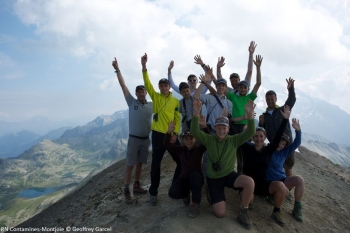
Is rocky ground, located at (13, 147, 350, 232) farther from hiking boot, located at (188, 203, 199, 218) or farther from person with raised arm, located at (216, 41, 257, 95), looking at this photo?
person with raised arm, located at (216, 41, 257, 95)

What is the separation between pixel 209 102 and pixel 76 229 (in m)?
8.04

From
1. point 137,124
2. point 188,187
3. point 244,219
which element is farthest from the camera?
point 137,124

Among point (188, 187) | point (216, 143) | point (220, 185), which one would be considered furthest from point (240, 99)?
point (188, 187)

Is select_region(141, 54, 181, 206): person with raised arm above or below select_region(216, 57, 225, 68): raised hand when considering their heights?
below

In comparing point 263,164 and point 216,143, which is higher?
point 216,143

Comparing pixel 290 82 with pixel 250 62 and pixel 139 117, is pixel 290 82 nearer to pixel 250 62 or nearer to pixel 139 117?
pixel 250 62

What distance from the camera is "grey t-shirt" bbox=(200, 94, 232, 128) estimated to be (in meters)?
9.34

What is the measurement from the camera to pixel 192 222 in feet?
25.3

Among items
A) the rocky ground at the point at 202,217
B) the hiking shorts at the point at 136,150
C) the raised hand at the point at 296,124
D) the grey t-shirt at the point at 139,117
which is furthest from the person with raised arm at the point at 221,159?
Answer: the hiking shorts at the point at 136,150

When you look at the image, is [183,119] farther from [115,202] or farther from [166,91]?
[115,202]

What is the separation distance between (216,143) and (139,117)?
3.69m

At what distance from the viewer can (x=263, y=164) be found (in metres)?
8.47

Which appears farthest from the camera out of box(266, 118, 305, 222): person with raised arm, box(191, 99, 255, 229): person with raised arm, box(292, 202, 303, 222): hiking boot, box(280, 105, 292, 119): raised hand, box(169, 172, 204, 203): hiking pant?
box(292, 202, 303, 222): hiking boot

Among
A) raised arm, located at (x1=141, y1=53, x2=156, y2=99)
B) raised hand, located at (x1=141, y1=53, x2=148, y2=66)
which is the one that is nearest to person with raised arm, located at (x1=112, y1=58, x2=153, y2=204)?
raised arm, located at (x1=141, y1=53, x2=156, y2=99)
